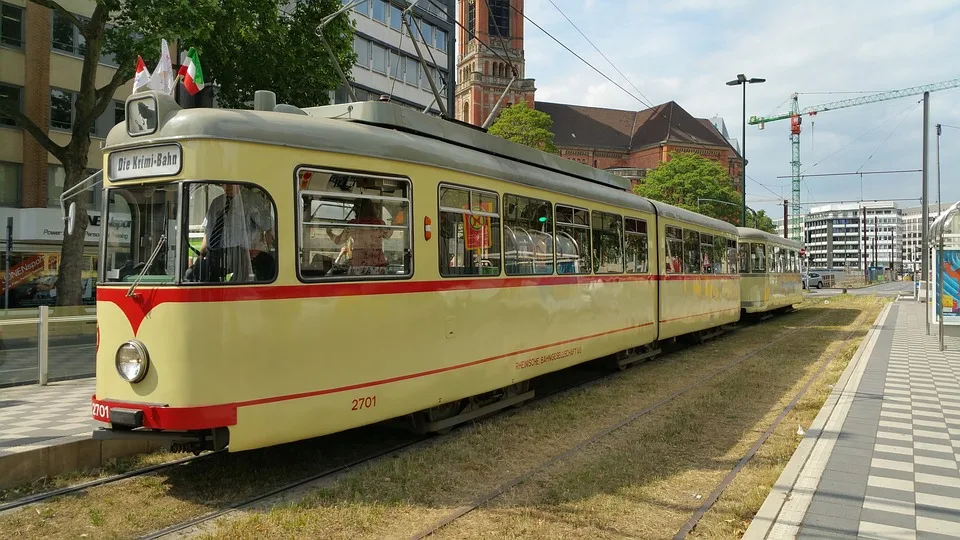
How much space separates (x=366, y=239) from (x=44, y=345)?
677 centimetres

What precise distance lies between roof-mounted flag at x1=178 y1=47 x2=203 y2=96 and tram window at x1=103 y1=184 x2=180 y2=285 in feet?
3.74

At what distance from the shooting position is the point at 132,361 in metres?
5.39

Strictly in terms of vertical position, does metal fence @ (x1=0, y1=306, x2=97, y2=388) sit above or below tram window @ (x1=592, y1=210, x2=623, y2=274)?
below

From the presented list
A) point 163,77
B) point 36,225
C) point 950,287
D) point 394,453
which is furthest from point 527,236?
point 36,225

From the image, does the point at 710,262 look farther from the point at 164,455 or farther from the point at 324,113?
the point at 164,455

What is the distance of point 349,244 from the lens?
6.06 m

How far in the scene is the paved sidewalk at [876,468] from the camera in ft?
15.3

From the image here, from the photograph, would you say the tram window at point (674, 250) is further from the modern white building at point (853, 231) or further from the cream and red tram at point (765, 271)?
the modern white building at point (853, 231)

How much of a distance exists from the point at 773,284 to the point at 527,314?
1757cm

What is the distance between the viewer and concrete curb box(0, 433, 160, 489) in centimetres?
572

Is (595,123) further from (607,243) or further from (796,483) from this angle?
(796,483)

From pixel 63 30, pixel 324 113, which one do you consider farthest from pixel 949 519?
pixel 63 30

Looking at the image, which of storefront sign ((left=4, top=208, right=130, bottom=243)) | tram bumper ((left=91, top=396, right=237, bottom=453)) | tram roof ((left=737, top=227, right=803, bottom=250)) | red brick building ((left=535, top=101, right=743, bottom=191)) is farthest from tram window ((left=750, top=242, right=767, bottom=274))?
red brick building ((left=535, top=101, right=743, bottom=191))

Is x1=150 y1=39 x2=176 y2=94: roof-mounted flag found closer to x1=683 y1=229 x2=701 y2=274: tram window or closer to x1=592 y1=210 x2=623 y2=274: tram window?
x1=592 y1=210 x2=623 y2=274: tram window
